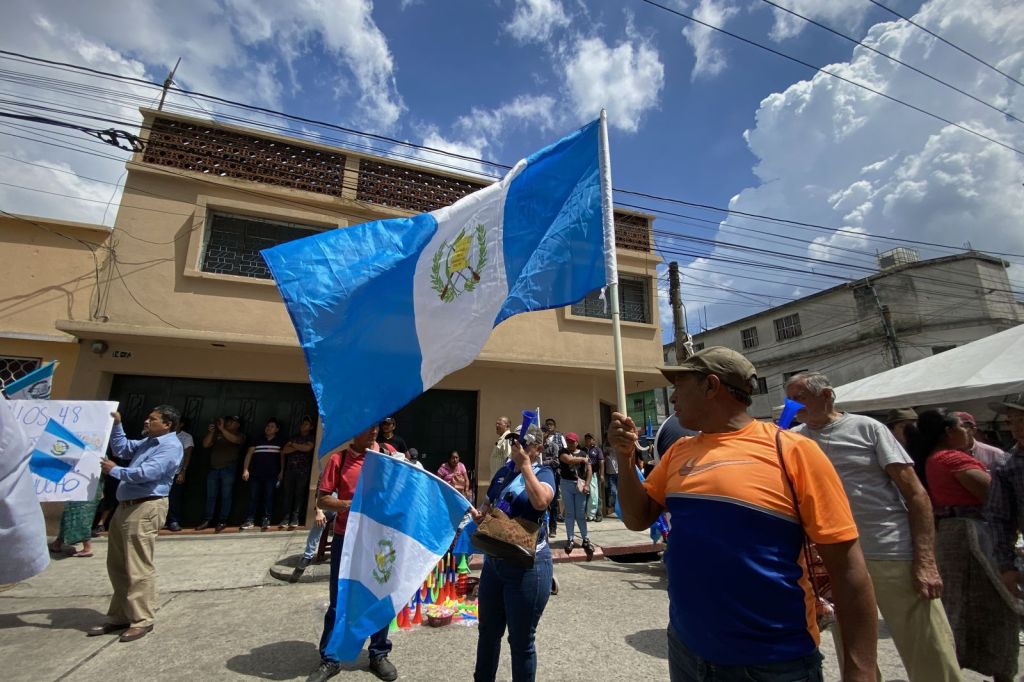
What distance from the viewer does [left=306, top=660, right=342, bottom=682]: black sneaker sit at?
3.33 m

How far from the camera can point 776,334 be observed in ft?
100

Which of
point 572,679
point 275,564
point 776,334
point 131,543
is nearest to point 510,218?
point 572,679

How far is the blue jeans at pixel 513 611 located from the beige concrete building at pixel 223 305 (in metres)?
6.89

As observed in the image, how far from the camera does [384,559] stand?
2.96m

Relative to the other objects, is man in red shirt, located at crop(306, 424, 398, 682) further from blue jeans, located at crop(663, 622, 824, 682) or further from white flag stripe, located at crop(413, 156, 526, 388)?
blue jeans, located at crop(663, 622, 824, 682)

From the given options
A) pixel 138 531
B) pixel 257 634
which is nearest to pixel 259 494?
pixel 138 531

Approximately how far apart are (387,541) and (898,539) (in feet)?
9.56

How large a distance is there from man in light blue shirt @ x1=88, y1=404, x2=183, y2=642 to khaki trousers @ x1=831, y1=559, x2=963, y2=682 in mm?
5218

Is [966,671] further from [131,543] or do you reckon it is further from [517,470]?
[131,543]

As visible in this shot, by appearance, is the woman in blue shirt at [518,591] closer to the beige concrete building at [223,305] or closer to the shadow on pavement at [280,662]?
the shadow on pavement at [280,662]

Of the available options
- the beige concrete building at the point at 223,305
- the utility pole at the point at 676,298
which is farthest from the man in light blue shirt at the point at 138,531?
the utility pole at the point at 676,298

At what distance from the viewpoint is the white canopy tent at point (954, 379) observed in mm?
5402

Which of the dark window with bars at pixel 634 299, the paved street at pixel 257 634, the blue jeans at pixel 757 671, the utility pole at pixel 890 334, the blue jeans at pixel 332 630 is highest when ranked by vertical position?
the utility pole at pixel 890 334

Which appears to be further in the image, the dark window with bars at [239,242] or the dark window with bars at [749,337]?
the dark window with bars at [749,337]
